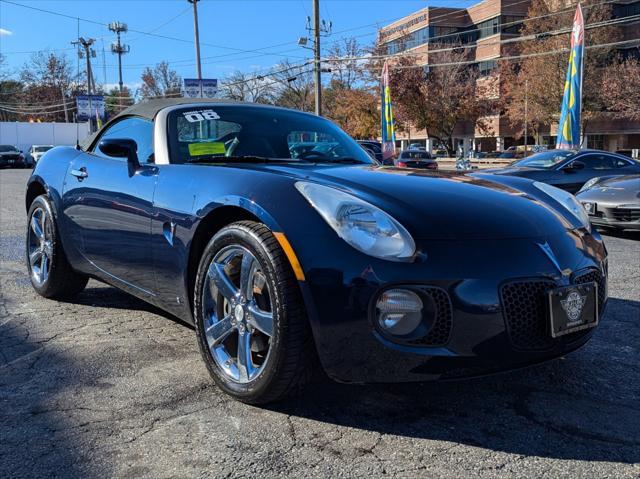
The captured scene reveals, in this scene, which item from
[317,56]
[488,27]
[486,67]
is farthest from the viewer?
[488,27]

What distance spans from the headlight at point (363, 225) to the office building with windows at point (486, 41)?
42718 mm

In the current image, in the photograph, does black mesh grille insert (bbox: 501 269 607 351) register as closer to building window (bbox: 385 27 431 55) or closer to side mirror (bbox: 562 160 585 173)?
side mirror (bbox: 562 160 585 173)

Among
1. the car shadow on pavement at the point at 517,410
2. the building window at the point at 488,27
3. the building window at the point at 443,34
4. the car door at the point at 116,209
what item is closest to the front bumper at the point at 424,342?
the car shadow on pavement at the point at 517,410

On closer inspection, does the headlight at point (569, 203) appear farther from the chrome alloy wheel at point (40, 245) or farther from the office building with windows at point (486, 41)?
the office building with windows at point (486, 41)

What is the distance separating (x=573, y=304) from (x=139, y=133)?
267 cm

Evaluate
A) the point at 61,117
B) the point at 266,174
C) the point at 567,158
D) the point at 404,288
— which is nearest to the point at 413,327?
the point at 404,288

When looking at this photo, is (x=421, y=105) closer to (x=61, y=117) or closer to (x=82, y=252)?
(x=82, y=252)

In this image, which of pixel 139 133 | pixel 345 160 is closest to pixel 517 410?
pixel 345 160

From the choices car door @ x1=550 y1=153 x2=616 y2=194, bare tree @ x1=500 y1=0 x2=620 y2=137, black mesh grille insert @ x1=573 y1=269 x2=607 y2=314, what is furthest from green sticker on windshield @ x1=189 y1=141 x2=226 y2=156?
bare tree @ x1=500 y1=0 x2=620 y2=137

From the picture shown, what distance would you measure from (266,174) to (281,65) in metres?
49.6

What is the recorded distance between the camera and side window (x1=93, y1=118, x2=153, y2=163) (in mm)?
3485

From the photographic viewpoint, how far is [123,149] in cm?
326

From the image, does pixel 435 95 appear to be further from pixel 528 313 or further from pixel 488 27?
pixel 528 313

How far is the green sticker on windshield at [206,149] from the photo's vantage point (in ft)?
10.8
